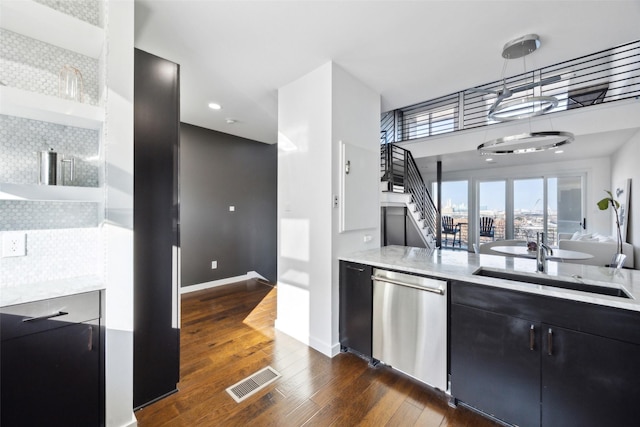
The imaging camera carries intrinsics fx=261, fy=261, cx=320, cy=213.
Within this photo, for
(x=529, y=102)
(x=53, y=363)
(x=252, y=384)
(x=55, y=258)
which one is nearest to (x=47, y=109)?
(x=55, y=258)

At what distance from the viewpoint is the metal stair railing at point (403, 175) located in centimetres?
470

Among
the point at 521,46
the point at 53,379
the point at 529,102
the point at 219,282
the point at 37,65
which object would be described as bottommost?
the point at 219,282

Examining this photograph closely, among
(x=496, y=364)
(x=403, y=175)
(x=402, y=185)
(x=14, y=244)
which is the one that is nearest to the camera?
(x=14, y=244)

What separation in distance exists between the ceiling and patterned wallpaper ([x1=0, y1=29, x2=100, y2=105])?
0.61m

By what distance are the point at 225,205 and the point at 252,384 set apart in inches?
134

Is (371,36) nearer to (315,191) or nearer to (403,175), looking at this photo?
(315,191)

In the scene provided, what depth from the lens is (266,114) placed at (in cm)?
A: 387

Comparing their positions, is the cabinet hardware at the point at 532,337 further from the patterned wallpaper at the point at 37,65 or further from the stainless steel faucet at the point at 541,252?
the patterned wallpaper at the point at 37,65

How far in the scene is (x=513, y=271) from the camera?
1920mm

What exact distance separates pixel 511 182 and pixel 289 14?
8.08 metres

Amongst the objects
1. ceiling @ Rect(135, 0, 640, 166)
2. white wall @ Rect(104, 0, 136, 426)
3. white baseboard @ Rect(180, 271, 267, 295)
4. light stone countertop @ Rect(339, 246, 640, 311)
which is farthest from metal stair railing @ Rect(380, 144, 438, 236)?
white wall @ Rect(104, 0, 136, 426)

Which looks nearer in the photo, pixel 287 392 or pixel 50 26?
pixel 50 26

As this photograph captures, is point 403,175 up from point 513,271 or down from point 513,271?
up

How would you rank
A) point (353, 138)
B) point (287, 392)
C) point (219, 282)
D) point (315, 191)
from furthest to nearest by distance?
point (219, 282) → point (353, 138) → point (315, 191) → point (287, 392)
